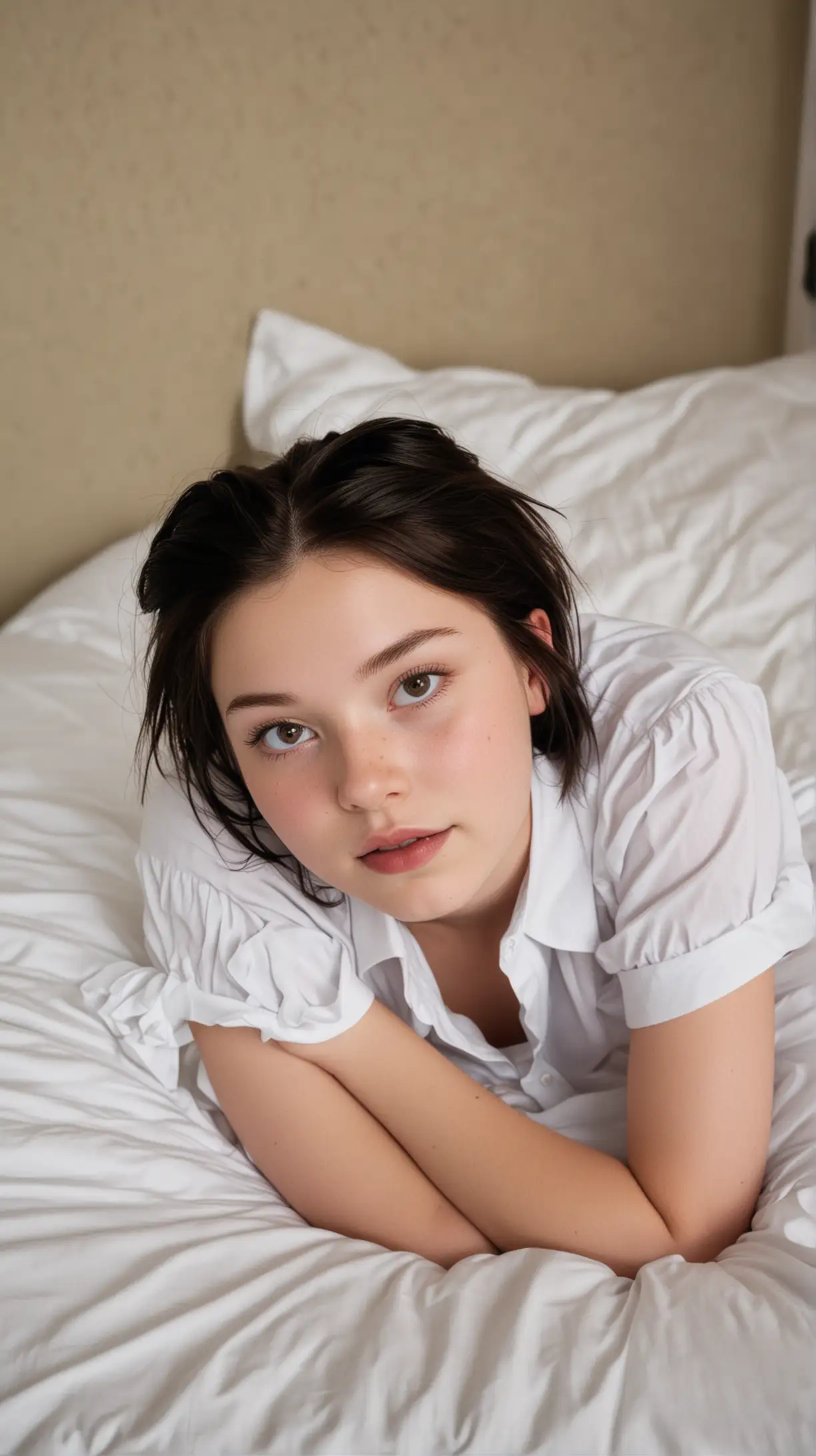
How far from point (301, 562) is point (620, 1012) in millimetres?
509

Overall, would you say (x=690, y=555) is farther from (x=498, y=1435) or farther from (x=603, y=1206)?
(x=498, y=1435)

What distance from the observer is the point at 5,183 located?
1624mm

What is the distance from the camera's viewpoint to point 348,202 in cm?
182

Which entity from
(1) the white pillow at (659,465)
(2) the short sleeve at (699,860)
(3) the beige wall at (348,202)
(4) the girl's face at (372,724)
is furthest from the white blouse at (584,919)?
(3) the beige wall at (348,202)

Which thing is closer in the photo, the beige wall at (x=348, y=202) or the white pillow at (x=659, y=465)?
the white pillow at (x=659, y=465)

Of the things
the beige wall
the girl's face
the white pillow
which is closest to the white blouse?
the girl's face

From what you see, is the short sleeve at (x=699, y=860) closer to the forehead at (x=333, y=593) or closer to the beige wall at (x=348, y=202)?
the forehead at (x=333, y=593)

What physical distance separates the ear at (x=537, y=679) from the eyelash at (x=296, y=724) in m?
0.13

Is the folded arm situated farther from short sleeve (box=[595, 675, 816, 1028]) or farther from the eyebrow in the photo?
the eyebrow

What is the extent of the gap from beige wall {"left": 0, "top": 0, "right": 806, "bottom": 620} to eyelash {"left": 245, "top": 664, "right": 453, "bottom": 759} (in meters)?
1.03

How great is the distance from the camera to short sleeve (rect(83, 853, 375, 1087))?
0.99 m

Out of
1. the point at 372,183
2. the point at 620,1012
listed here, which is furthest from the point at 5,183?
the point at 620,1012

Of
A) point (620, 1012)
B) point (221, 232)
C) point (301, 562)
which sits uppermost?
point (221, 232)

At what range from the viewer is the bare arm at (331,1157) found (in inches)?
37.4
